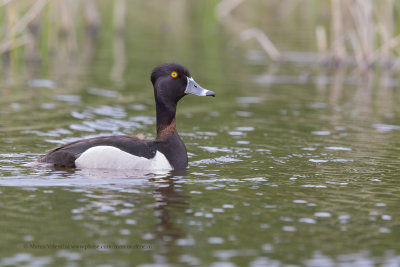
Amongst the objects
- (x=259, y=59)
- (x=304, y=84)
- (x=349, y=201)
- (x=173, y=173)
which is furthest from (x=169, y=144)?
(x=259, y=59)

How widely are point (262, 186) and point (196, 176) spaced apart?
108cm

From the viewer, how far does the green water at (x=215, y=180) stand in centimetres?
762

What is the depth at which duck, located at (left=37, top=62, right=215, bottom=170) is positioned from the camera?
1105 centimetres

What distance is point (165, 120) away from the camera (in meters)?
12.1

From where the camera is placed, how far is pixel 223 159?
12.3 metres

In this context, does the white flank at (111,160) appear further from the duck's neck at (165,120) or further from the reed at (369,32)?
the reed at (369,32)

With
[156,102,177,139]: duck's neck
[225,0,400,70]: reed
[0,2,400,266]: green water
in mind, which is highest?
[225,0,400,70]: reed

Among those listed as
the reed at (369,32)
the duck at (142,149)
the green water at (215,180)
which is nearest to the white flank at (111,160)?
the duck at (142,149)

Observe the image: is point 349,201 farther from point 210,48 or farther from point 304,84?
point 210,48

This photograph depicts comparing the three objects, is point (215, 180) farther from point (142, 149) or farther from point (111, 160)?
point (111, 160)

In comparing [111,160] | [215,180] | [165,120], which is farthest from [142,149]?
[215,180]

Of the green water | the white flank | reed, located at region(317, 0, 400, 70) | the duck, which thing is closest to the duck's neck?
the duck

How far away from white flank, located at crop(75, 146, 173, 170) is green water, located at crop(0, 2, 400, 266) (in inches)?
9.4

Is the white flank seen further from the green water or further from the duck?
the green water
